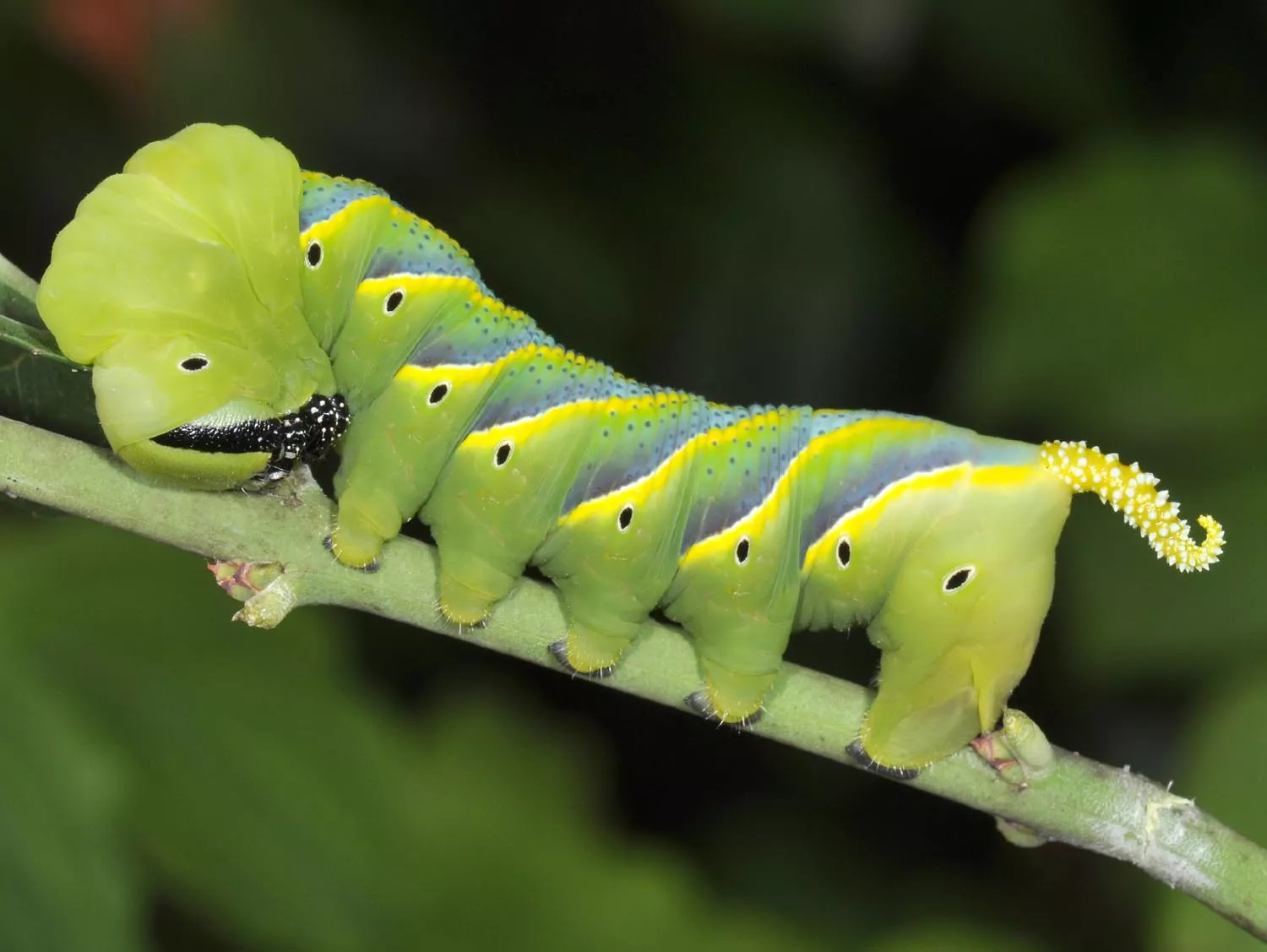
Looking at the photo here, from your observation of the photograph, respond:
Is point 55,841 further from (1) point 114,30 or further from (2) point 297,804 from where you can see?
(1) point 114,30

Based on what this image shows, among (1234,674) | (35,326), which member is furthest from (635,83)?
(35,326)

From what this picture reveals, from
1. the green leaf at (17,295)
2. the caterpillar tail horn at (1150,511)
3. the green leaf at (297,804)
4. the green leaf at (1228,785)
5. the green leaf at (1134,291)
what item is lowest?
the green leaf at (297,804)

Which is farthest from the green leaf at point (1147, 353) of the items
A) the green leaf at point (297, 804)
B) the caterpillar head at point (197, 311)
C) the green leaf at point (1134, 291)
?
the caterpillar head at point (197, 311)

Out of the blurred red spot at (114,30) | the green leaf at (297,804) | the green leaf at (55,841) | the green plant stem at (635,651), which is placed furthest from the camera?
the blurred red spot at (114,30)

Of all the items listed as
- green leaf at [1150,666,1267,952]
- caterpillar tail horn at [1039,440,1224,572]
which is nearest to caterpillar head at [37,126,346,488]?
caterpillar tail horn at [1039,440,1224,572]

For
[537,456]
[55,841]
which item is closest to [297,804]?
[55,841]

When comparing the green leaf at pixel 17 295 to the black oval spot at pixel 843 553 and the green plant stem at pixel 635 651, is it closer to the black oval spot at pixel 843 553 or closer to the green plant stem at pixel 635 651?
the green plant stem at pixel 635 651

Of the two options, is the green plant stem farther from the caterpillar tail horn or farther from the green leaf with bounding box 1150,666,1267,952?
the green leaf with bounding box 1150,666,1267,952
